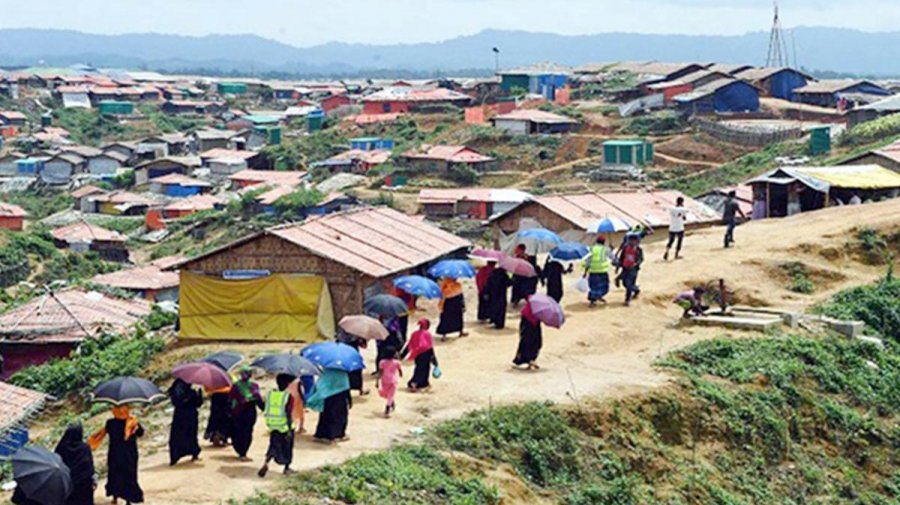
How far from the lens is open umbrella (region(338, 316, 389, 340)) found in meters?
14.9

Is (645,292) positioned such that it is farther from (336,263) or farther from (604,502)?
(604,502)

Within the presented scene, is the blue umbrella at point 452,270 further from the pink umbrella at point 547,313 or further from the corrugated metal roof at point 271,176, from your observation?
the corrugated metal roof at point 271,176

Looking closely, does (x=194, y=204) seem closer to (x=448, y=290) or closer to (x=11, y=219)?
(x=11, y=219)

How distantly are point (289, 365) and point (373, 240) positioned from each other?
33.0 ft

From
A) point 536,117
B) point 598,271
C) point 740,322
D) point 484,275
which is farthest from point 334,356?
point 536,117

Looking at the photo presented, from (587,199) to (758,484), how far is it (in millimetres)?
15971

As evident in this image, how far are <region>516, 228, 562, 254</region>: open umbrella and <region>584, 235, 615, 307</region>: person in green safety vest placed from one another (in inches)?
34.9

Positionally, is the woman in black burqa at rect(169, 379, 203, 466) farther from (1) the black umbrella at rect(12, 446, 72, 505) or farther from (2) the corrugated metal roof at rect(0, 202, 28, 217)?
(2) the corrugated metal roof at rect(0, 202, 28, 217)

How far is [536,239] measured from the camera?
71.5 feet

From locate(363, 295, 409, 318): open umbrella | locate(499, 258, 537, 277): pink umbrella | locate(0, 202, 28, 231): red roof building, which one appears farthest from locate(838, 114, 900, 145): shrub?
locate(0, 202, 28, 231): red roof building

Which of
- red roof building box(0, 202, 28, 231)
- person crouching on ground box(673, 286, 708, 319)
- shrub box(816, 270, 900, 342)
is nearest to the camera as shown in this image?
person crouching on ground box(673, 286, 708, 319)

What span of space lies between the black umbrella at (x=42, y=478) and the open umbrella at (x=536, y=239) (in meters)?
12.0

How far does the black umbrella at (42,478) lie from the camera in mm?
10336

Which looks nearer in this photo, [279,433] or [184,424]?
[279,433]
